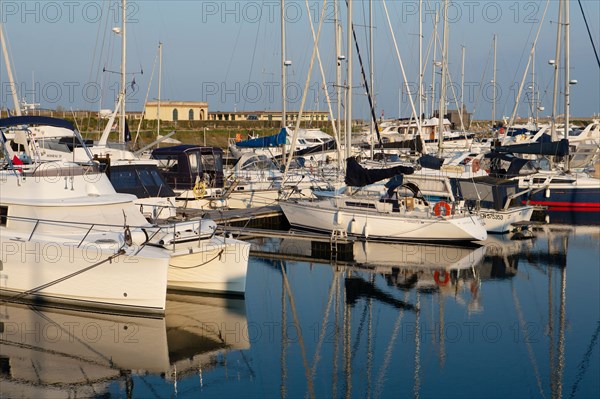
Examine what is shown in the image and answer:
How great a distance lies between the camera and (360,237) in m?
25.6

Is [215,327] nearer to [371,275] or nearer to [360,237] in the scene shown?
[371,275]

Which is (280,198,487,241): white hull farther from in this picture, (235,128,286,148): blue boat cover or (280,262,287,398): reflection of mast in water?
(235,128,286,148): blue boat cover

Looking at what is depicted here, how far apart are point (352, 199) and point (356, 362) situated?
11.9m

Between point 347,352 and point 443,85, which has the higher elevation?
point 443,85

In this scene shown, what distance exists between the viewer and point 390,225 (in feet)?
82.8

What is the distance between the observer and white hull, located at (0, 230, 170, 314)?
16.0 meters

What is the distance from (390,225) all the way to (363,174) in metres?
1.86

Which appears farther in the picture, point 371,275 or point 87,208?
point 371,275

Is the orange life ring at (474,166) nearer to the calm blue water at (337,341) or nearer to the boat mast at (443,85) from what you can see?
the boat mast at (443,85)

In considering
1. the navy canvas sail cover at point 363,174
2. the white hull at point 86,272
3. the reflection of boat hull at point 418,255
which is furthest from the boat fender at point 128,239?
the navy canvas sail cover at point 363,174

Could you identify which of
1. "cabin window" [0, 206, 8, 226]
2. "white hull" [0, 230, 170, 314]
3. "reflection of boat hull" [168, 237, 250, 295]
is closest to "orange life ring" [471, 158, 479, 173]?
"reflection of boat hull" [168, 237, 250, 295]

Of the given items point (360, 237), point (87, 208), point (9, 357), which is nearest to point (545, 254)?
point (360, 237)

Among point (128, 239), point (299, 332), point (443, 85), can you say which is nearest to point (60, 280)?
point (128, 239)

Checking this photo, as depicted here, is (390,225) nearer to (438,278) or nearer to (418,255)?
(418,255)
